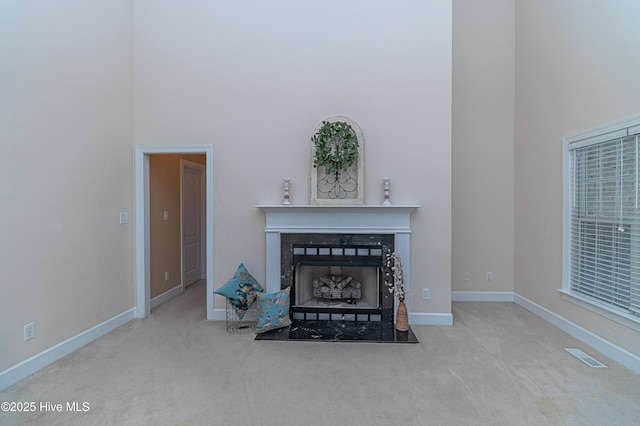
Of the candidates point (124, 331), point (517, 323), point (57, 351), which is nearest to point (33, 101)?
point (57, 351)

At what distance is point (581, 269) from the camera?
120 inches

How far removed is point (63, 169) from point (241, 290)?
193 centimetres

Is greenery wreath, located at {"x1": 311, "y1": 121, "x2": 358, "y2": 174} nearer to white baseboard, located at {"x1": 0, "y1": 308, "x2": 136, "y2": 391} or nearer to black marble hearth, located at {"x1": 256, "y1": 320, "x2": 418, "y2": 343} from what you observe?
black marble hearth, located at {"x1": 256, "y1": 320, "x2": 418, "y2": 343}

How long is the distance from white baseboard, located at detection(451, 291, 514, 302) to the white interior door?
4.01 meters

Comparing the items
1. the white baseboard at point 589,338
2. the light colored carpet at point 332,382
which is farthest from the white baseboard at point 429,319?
the white baseboard at point 589,338

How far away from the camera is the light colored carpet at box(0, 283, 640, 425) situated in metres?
1.92

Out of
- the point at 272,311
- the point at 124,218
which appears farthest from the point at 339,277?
the point at 124,218

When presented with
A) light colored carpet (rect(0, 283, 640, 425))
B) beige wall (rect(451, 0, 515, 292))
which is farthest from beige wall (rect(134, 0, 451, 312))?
beige wall (rect(451, 0, 515, 292))

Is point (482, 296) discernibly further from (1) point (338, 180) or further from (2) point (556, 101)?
(1) point (338, 180)

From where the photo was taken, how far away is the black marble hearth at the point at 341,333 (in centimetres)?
296

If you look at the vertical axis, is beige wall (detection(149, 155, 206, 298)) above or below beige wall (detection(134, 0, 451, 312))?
below

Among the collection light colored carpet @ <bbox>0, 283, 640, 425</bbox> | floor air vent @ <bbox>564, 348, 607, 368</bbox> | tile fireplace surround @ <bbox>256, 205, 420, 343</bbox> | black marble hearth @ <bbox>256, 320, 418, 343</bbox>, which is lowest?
light colored carpet @ <bbox>0, 283, 640, 425</bbox>

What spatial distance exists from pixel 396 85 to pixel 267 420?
3.33m

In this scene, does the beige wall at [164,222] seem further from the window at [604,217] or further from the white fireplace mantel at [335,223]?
the window at [604,217]
